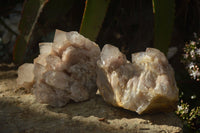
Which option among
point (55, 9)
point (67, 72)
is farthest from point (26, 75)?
point (55, 9)

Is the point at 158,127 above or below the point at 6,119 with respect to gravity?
above

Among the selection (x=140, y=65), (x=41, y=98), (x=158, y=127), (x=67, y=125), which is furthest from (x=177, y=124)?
(x=41, y=98)

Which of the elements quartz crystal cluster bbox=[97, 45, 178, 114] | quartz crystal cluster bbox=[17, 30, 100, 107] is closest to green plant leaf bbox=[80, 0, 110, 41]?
quartz crystal cluster bbox=[17, 30, 100, 107]

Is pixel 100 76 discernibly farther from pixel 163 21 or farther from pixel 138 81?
pixel 163 21

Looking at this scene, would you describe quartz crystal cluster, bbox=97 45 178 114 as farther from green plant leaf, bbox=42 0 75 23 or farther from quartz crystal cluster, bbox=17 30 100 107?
green plant leaf, bbox=42 0 75 23

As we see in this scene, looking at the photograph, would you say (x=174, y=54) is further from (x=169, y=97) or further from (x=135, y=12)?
(x=169, y=97)

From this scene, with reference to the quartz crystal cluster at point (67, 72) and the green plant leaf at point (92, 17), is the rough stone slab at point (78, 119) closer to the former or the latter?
the quartz crystal cluster at point (67, 72)
